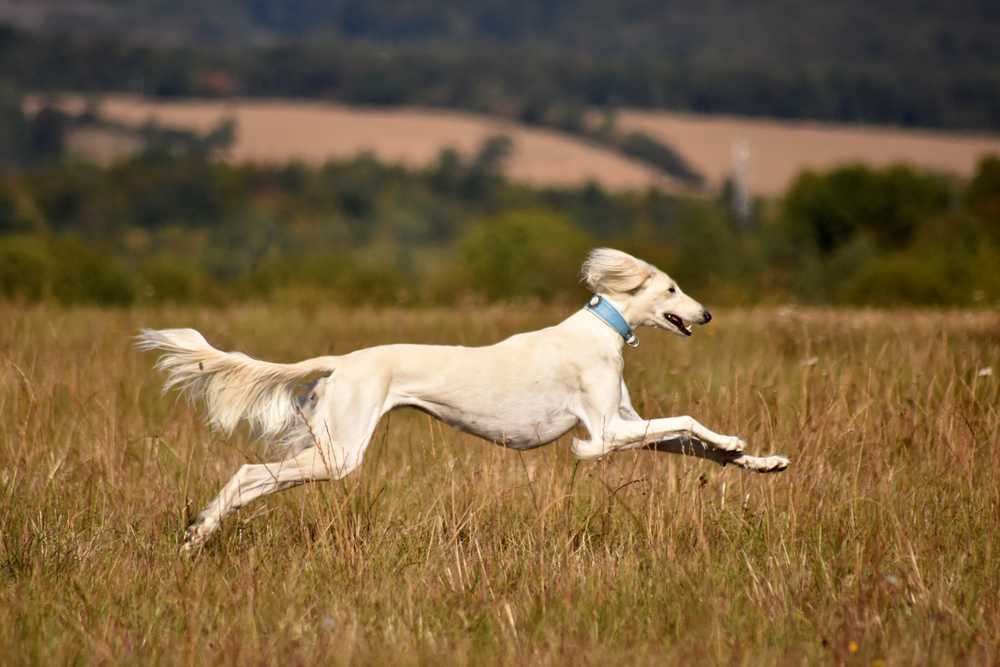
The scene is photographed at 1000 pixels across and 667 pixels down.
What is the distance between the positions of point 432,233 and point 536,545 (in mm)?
69223

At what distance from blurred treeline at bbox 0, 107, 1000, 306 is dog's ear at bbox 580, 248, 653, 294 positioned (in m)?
8.16

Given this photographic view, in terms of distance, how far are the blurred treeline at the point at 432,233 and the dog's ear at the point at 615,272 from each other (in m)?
8.16

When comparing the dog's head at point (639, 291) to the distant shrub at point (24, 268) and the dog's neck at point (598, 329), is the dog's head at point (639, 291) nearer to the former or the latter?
the dog's neck at point (598, 329)

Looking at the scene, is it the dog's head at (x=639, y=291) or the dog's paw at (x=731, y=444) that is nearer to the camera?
the dog's paw at (x=731, y=444)

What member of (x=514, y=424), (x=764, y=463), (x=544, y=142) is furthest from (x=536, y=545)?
(x=544, y=142)

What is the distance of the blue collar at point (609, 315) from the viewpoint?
6234mm

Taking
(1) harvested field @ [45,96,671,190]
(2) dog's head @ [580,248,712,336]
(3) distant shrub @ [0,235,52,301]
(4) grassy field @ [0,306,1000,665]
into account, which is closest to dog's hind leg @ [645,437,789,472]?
(4) grassy field @ [0,306,1000,665]

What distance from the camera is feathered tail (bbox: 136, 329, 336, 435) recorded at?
598 cm

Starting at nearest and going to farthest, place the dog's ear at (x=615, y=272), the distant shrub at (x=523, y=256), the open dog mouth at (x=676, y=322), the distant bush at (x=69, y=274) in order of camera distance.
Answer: the dog's ear at (x=615, y=272) → the open dog mouth at (x=676, y=322) → the distant bush at (x=69, y=274) → the distant shrub at (x=523, y=256)

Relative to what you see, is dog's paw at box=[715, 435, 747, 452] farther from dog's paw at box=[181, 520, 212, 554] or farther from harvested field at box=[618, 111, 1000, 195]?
harvested field at box=[618, 111, 1000, 195]

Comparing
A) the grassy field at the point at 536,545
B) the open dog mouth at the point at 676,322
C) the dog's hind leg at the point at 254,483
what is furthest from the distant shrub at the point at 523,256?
the dog's hind leg at the point at 254,483

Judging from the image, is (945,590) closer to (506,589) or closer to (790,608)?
(790,608)

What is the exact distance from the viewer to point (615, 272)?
6309 mm

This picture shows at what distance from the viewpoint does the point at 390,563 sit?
5.48 meters
